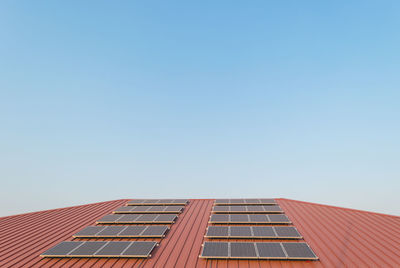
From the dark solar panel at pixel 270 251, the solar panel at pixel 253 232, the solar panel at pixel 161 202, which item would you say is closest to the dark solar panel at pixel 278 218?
the solar panel at pixel 253 232

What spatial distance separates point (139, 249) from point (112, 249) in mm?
1835

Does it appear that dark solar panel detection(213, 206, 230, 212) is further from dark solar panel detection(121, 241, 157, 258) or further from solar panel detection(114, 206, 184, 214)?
dark solar panel detection(121, 241, 157, 258)

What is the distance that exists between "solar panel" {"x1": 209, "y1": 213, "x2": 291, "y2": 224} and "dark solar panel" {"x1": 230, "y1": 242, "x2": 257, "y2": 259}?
3509 millimetres

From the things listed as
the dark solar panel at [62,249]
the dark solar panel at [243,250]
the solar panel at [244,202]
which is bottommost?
the dark solar panel at [62,249]

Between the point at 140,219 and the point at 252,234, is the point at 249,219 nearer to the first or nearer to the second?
the point at 252,234

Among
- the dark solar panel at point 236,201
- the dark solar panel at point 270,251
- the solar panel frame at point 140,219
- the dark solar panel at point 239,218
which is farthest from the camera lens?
the dark solar panel at point 236,201

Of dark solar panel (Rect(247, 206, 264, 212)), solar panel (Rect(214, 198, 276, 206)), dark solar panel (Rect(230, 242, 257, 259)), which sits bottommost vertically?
dark solar panel (Rect(230, 242, 257, 259))

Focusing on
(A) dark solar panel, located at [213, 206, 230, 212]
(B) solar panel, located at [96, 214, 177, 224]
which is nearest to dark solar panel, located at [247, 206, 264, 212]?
(A) dark solar panel, located at [213, 206, 230, 212]

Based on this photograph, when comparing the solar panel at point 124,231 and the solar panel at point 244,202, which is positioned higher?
the solar panel at point 244,202

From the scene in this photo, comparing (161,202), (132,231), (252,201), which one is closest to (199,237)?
(132,231)

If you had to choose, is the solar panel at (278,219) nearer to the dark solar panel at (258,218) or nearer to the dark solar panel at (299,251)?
the dark solar panel at (258,218)

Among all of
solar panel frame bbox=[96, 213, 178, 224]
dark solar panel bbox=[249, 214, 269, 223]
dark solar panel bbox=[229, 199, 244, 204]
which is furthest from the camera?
dark solar panel bbox=[229, 199, 244, 204]

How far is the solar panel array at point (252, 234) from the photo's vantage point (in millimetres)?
11172

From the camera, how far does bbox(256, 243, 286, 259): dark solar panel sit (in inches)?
432
